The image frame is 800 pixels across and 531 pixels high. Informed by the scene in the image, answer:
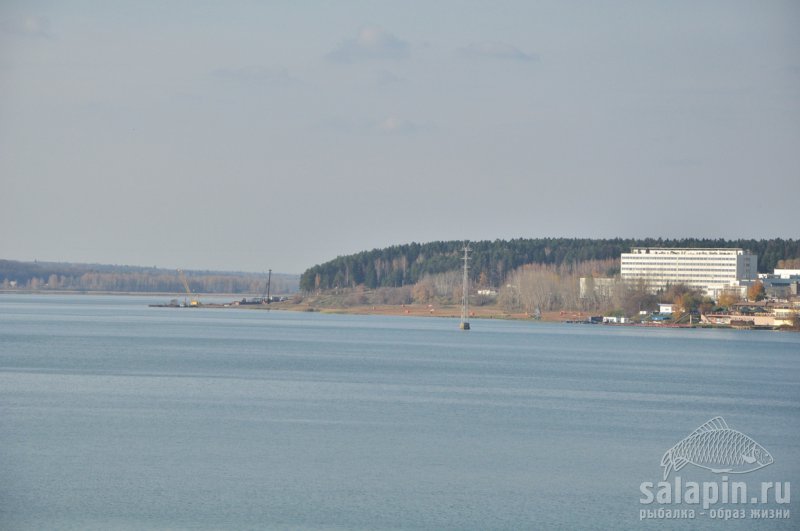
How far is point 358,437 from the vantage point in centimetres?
2341

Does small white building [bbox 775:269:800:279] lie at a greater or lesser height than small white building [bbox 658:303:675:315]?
greater

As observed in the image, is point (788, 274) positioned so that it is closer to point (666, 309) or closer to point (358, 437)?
point (666, 309)

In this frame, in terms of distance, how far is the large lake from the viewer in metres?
16.8

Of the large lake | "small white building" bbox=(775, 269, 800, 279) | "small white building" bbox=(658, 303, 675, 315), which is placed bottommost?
the large lake

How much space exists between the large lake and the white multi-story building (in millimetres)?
73255

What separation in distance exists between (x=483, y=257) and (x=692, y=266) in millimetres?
27842

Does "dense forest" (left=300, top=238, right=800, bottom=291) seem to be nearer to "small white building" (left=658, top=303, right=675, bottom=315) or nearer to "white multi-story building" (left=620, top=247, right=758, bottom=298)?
"white multi-story building" (left=620, top=247, right=758, bottom=298)

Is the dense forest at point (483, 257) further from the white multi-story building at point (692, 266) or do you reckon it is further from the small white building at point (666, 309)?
the small white building at point (666, 309)

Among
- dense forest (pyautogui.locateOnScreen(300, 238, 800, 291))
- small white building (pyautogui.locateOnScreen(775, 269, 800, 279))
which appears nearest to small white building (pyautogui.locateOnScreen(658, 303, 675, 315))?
small white building (pyautogui.locateOnScreen(775, 269, 800, 279))

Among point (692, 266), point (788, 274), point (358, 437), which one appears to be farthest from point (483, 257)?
point (358, 437)

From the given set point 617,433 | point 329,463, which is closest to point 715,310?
point 617,433

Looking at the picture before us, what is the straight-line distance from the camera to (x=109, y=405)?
1099 inches

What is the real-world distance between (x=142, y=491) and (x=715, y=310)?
3346 inches

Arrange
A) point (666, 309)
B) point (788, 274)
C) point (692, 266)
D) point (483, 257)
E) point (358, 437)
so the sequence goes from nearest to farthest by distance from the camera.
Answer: point (358, 437), point (666, 309), point (788, 274), point (692, 266), point (483, 257)
